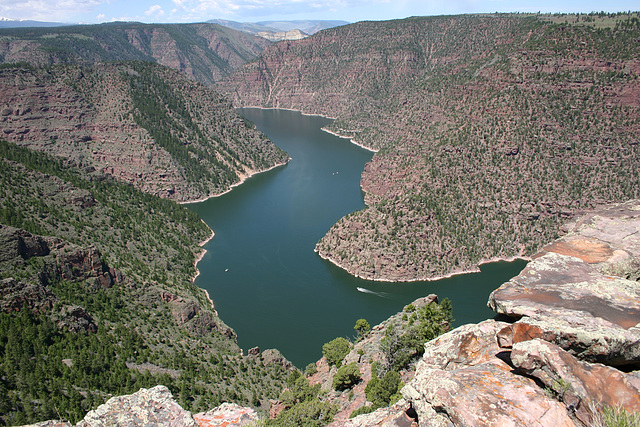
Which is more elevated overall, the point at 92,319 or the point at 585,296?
the point at 585,296

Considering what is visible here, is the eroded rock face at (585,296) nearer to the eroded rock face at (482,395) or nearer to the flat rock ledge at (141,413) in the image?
the eroded rock face at (482,395)

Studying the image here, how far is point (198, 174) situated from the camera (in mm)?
167250

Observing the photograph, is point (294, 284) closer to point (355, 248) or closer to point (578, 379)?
point (355, 248)

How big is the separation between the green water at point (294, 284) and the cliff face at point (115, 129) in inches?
632

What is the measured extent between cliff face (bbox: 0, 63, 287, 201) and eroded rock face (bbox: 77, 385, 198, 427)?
142 m

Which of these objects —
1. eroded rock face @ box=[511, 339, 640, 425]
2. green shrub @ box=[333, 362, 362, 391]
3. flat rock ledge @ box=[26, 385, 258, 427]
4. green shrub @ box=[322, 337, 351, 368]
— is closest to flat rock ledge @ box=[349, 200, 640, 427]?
eroded rock face @ box=[511, 339, 640, 425]

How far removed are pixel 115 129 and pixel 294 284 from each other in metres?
96.3

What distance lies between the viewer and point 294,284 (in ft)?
347

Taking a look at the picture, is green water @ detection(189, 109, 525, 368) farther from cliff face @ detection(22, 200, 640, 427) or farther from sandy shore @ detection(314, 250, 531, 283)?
cliff face @ detection(22, 200, 640, 427)

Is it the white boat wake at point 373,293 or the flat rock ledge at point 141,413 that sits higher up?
the flat rock ledge at point 141,413

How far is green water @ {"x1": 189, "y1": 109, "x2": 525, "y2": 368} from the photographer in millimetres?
89375

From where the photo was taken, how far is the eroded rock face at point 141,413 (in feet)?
63.0

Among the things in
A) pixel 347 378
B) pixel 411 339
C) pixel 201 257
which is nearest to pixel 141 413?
pixel 347 378

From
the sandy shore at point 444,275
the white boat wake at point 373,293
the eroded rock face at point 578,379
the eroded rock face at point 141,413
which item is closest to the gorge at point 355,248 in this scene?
the eroded rock face at point 578,379
